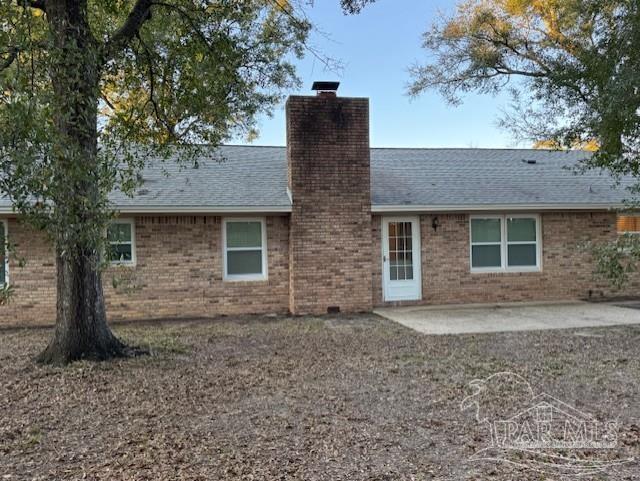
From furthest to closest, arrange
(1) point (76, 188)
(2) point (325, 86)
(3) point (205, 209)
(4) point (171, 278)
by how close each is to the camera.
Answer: (2) point (325, 86) → (4) point (171, 278) → (3) point (205, 209) → (1) point (76, 188)

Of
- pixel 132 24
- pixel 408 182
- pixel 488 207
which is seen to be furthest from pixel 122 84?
pixel 488 207

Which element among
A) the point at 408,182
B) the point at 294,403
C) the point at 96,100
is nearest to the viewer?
the point at 294,403

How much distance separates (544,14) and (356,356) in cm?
1288

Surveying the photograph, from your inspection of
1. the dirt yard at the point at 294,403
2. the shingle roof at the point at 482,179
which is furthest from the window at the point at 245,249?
the dirt yard at the point at 294,403

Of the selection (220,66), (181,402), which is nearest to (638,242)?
(181,402)

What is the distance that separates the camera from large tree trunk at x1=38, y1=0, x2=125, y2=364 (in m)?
4.85

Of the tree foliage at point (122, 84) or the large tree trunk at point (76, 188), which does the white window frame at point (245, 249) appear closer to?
the tree foliage at point (122, 84)

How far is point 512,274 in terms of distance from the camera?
501 inches

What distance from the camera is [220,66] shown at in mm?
9508

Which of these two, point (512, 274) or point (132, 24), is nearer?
point (132, 24)

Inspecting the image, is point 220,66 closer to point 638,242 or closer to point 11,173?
point 11,173

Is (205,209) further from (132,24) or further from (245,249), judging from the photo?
(132,24)

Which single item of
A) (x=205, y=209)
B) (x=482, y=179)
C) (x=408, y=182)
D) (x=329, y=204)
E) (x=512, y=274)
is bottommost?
(x=512, y=274)

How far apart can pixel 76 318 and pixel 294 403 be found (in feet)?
12.0
